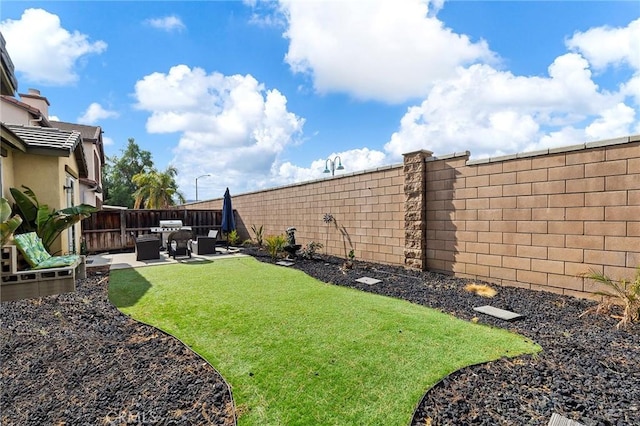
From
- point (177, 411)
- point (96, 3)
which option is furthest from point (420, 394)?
point (96, 3)

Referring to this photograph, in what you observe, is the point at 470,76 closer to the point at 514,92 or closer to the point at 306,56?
the point at 514,92

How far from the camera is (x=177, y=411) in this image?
8.57ft

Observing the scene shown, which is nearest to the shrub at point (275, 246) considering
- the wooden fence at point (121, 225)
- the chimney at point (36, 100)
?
the wooden fence at point (121, 225)

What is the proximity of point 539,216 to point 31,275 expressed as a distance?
8.62m

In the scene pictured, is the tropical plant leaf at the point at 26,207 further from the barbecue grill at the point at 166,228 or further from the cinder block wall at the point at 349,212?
the barbecue grill at the point at 166,228

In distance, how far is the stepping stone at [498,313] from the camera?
15.4 ft

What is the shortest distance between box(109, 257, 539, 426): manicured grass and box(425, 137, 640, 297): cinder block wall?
2.51m

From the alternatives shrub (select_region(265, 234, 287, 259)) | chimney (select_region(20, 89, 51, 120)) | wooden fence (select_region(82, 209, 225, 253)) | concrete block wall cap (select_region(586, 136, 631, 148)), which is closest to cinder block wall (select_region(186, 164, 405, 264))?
shrub (select_region(265, 234, 287, 259))

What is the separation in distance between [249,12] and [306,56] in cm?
226

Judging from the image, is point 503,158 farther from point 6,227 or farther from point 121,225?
point 121,225

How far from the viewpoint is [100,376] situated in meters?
3.17

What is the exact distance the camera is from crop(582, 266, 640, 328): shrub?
168 inches

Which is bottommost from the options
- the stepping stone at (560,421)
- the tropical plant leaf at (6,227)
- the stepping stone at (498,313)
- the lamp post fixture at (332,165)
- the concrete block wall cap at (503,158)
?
the stepping stone at (498,313)

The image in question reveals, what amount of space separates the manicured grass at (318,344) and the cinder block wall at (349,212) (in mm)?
2918
